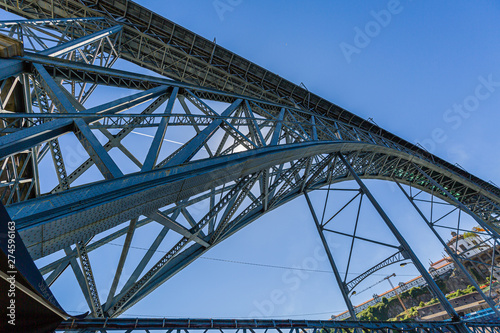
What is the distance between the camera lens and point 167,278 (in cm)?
727

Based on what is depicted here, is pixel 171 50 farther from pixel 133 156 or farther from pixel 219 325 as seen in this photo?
pixel 219 325

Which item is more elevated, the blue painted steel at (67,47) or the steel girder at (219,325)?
the blue painted steel at (67,47)

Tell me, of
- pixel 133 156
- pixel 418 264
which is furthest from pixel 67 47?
pixel 418 264

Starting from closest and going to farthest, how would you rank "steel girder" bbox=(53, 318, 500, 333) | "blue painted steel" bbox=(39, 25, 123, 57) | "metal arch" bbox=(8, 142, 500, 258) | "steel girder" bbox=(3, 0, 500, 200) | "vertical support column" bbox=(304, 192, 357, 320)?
"metal arch" bbox=(8, 142, 500, 258) < "steel girder" bbox=(53, 318, 500, 333) < "blue painted steel" bbox=(39, 25, 123, 57) < "vertical support column" bbox=(304, 192, 357, 320) < "steel girder" bbox=(3, 0, 500, 200)

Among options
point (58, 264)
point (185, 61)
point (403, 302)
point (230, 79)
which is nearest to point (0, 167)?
point (58, 264)

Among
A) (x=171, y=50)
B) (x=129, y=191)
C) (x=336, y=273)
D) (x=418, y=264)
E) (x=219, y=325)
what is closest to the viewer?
(x=129, y=191)

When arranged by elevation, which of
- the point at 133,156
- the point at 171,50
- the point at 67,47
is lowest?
the point at 133,156

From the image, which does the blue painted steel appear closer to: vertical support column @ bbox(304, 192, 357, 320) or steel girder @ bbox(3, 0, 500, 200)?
steel girder @ bbox(3, 0, 500, 200)

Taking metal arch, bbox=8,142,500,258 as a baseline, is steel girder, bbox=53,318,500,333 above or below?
below

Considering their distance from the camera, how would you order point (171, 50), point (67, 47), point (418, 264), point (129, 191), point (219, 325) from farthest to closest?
point (171, 50)
point (418, 264)
point (67, 47)
point (219, 325)
point (129, 191)

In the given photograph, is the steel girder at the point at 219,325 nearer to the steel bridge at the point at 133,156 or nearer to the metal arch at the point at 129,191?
the steel bridge at the point at 133,156

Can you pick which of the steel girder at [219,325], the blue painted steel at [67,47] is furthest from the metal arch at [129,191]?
the blue painted steel at [67,47]

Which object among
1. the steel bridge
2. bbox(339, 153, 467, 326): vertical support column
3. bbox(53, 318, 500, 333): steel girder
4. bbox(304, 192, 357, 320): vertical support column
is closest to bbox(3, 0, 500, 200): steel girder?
the steel bridge

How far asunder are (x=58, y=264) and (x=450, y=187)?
32.2m
